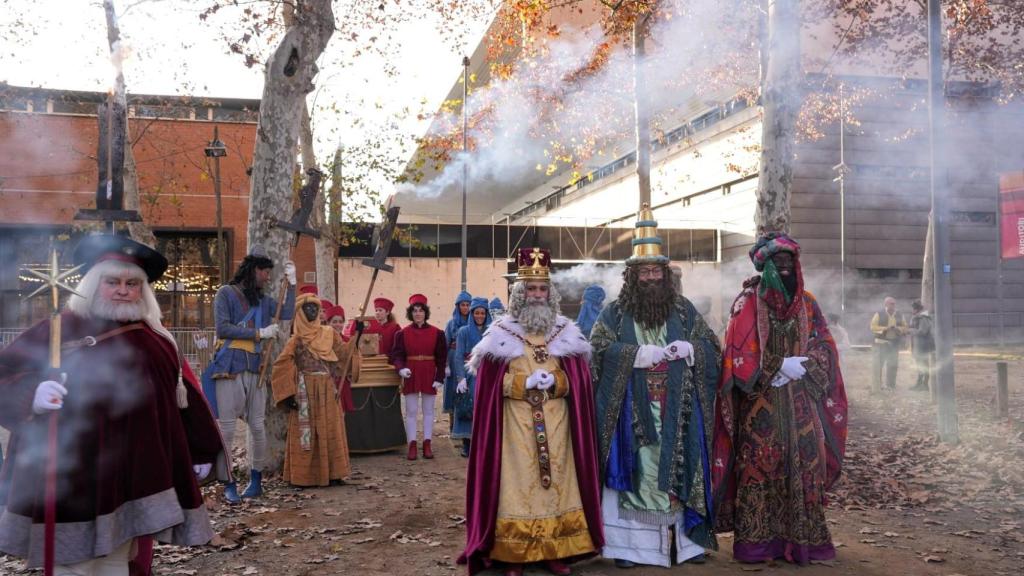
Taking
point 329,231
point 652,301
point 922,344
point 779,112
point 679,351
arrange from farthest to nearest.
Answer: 1. point 329,231
2. point 922,344
3. point 779,112
4. point 652,301
5. point 679,351

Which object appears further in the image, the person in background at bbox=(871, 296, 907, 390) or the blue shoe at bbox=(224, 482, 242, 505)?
the person in background at bbox=(871, 296, 907, 390)

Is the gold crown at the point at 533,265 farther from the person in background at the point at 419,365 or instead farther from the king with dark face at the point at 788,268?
the person in background at the point at 419,365

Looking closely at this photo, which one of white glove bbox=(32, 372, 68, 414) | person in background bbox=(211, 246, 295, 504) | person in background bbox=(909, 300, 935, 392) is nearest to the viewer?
white glove bbox=(32, 372, 68, 414)

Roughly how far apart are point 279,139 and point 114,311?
502 centimetres

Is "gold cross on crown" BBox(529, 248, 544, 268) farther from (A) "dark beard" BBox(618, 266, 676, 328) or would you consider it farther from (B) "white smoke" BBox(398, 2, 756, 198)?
(B) "white smoke" BBox(398, 2, 756, 198)

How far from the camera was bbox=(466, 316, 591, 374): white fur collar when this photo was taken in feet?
16.9

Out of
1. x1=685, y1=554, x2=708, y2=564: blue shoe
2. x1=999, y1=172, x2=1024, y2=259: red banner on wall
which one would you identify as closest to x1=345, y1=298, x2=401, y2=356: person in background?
x1=685, y1=554, x2=708, y2=564: blue shoe

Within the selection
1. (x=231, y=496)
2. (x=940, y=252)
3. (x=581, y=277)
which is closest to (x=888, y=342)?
(x=940, y=252)

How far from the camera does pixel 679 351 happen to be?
519 cm

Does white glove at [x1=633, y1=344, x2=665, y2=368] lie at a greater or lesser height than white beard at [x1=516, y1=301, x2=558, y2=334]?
lesser

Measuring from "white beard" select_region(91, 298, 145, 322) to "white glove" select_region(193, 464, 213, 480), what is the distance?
80cm

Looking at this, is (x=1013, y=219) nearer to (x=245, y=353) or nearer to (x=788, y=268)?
(x=788, y=268)

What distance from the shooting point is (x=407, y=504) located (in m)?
7.07

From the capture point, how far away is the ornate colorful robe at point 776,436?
5.12m
